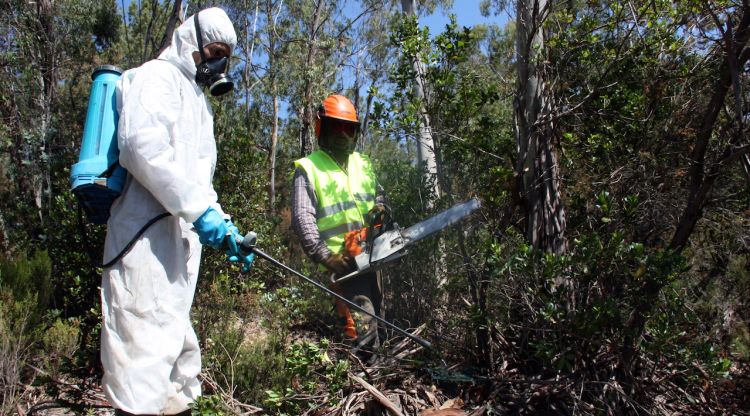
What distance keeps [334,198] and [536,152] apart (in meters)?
1.33

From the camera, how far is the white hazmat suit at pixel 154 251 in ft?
7.33

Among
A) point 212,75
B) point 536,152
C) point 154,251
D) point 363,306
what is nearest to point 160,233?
point 154,251

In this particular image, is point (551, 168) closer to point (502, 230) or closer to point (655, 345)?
point (502, 230)

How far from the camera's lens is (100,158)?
236 cm

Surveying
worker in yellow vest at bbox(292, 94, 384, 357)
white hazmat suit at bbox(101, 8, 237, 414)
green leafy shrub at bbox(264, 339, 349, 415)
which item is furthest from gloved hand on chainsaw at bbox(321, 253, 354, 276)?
white hazmat suit at bbox(101, 8, 237, 414)

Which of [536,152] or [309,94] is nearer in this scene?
[536,152]

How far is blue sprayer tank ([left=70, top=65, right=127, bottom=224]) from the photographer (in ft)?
7.63

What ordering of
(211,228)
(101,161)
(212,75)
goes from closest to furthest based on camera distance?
(101,161), (211,228), (212,75)

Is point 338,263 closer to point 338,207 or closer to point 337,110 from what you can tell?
point 338,207

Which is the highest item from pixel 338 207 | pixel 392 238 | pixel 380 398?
pixel 338 207

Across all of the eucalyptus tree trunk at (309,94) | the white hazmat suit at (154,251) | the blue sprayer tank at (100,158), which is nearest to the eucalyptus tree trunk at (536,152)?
the white hazmat suit at (154,251)

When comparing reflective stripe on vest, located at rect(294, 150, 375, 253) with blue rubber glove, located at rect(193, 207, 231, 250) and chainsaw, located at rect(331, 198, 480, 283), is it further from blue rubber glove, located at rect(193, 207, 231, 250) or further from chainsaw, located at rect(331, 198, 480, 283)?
blue rubber glove, located at rect(193, 207, 231, 250)

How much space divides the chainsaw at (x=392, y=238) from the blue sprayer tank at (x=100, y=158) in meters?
1.48

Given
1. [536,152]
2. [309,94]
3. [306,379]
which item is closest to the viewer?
[306,379]
